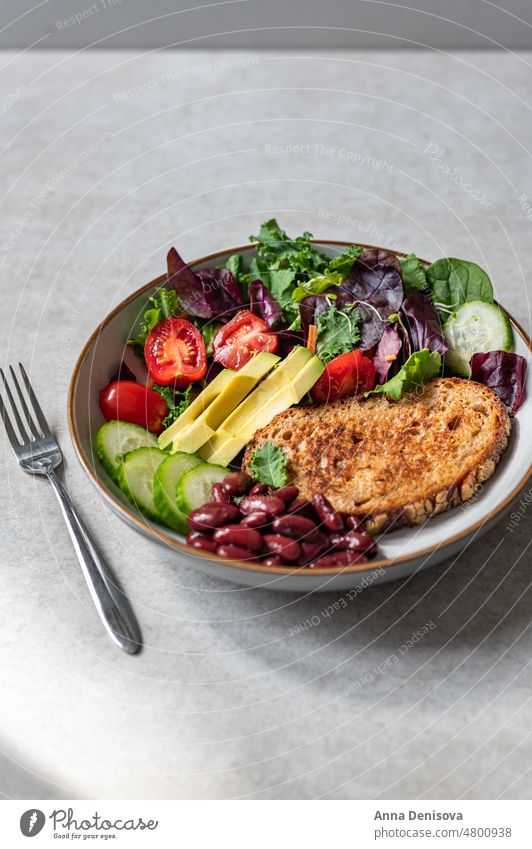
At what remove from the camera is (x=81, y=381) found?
133 inches

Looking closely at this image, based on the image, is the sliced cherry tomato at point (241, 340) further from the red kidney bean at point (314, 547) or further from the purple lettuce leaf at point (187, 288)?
the red kidney bean at point (314, 547)

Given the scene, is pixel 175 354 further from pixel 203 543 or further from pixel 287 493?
pixel 203 543

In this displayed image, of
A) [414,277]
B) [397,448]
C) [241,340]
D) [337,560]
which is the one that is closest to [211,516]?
→ [337,560]

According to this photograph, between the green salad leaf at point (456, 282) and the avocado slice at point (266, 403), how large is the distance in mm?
658

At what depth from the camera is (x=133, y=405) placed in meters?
3.41

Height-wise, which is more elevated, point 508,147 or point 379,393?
point 508,147

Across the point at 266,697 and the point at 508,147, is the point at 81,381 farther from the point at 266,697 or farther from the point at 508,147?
the point at 508,147

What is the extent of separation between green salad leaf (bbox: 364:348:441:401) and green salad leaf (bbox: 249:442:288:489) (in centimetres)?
50

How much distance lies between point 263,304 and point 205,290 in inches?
10.4

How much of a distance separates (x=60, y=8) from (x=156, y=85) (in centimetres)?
88

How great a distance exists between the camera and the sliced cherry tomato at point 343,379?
11.4 feet

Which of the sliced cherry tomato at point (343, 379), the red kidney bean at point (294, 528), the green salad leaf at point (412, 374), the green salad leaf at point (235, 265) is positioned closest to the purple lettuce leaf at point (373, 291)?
the sliced cherry tomato at point (343, 379)

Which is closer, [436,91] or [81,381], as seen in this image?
[81,381]

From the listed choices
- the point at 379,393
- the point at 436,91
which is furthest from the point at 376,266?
the point at 436,91
